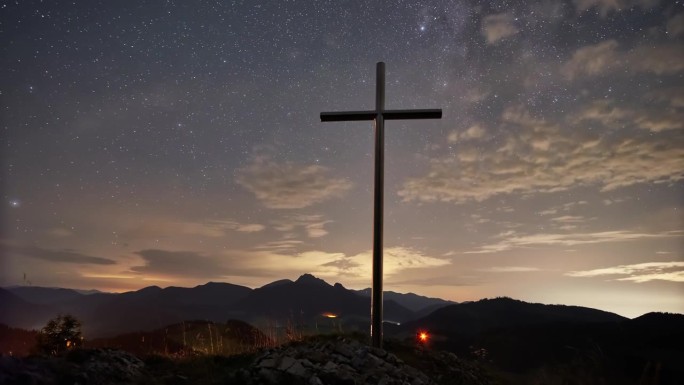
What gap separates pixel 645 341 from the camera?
177ft

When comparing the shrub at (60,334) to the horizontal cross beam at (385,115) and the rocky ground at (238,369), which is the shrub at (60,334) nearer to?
the rocky ground at (238,369)

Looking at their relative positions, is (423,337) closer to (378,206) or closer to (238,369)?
(378,206)

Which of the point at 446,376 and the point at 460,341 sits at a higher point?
the point at 446,376

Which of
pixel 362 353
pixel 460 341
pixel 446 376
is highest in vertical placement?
pixel 362 353

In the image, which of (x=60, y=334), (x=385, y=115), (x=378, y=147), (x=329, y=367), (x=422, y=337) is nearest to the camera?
(x=329, y=367)

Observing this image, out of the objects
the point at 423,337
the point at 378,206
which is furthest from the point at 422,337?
the point at 378,206

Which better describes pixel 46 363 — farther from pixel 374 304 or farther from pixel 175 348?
pixel 374 304

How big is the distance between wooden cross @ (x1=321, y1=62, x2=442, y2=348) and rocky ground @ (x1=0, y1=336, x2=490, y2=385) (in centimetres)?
127

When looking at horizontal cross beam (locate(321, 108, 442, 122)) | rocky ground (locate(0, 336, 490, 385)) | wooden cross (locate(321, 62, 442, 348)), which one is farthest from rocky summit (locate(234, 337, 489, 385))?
horizontal cross beam (locate(321, 108, 442, 122))

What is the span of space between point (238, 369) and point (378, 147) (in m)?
5.56

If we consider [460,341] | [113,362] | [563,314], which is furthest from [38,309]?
[113,362]

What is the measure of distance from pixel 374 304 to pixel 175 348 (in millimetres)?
5311

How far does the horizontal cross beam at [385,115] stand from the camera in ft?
32.4

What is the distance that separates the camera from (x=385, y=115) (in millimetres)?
10000
